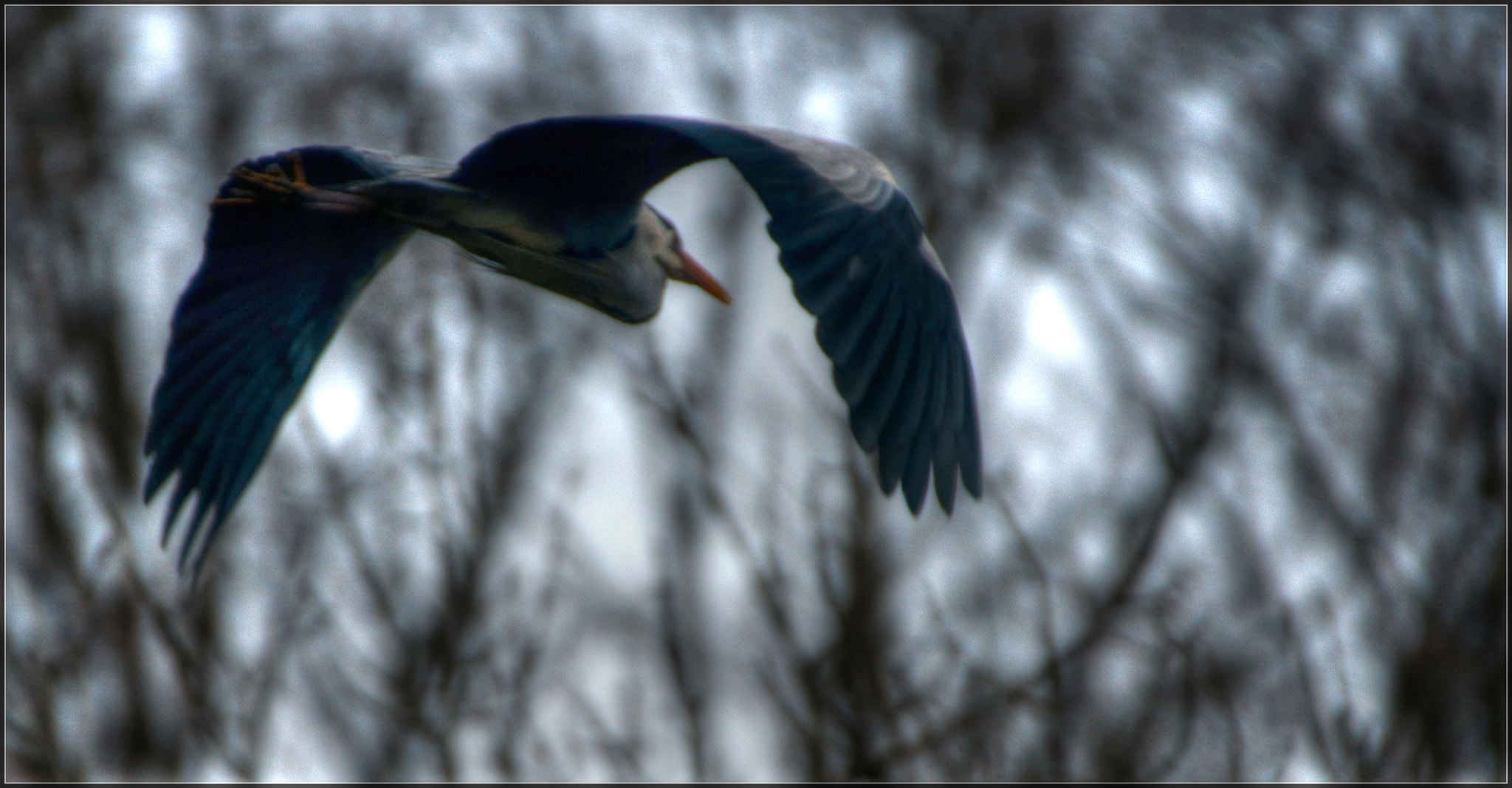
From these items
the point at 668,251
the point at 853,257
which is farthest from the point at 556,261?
the point at 853,257

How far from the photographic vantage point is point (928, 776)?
196 inches

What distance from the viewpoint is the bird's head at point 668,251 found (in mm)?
3752

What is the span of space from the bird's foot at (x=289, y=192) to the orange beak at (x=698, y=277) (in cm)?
92

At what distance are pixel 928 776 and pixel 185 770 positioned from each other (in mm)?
3113

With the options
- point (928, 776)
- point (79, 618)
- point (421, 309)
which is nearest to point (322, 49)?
point (421, 309)

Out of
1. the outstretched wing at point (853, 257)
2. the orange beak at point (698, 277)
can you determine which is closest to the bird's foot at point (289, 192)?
the outstretched wing at point (853, 257)

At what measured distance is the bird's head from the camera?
12.3ft

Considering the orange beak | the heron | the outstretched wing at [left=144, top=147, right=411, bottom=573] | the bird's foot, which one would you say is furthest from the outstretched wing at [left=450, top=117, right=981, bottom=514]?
the orange beak

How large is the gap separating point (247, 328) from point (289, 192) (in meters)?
0.41

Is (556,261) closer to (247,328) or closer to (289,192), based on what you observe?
(289,192)

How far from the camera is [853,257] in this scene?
3076 mm

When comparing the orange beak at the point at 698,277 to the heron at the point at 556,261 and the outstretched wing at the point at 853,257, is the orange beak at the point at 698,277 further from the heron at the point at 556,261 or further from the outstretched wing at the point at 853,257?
the outstretched wing at the point at 853,257

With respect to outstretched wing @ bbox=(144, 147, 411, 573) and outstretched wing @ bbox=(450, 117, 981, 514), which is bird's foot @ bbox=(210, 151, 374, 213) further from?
outstretched wing @ bbox=(450, 117, 981, 514)

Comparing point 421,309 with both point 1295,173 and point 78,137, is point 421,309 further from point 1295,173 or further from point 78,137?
point 1295,173
